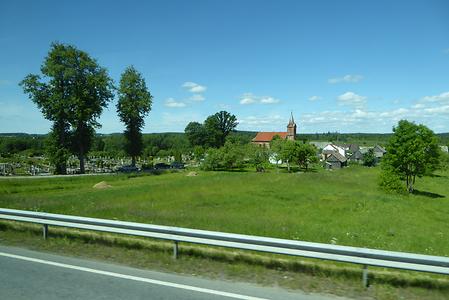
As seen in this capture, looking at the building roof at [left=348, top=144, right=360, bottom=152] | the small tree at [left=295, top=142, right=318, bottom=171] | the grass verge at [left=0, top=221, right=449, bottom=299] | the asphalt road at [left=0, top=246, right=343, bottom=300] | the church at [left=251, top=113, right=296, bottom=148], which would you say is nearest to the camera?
the asphalt road at [left=0, top=246, right=343, bottom=300]

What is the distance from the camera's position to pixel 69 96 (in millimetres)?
53656

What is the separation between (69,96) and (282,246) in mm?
52716

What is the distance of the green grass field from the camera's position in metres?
13.8

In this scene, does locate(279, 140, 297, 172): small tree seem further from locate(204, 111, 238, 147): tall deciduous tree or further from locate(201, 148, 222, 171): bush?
locate(204, 111, 238, 147): tall deciduous tree

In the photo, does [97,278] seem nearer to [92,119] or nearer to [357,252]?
[357,252]

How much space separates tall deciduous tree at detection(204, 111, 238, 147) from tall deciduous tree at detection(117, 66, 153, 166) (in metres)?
56.7

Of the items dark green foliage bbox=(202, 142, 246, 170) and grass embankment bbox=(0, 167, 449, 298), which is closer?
grass embankment bbox=(0, 167, 449, 298)

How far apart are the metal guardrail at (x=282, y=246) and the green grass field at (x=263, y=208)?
350 cm

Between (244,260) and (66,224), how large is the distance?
4.76 m

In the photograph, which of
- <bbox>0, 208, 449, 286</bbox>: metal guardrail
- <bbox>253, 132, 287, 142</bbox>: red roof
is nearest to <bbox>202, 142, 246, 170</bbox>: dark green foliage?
<bbox>0, 208, 449, 286</bbox>: metal guardrail

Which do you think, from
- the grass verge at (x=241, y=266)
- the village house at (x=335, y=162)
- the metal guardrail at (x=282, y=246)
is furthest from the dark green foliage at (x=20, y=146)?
the metal guardrail at (x=282, y=246)

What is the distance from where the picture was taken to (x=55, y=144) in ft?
178

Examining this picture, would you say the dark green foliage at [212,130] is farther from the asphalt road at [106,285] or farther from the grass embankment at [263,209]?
the asphalt road at [106,285]

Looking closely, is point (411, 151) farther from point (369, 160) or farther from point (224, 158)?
point (369, 160)
